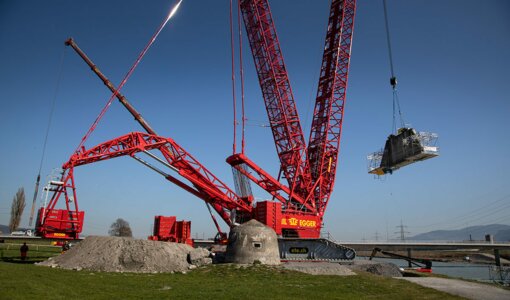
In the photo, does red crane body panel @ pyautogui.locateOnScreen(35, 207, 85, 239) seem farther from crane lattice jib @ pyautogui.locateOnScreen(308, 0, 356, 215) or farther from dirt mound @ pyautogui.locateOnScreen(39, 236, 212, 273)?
crane lattice jib @ pyautogui.locateOnScreen(308, 0, 356, 215)

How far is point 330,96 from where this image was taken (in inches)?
1521

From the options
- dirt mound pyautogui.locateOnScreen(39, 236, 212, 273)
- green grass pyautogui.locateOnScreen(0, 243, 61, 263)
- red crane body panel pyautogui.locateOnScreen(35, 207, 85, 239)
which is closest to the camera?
dirt mound pyautogui.locateOnScreen(39, 236, 212, 273)

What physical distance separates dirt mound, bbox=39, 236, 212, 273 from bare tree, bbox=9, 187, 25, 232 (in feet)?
185

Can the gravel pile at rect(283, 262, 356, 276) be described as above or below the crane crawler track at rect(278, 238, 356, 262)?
below

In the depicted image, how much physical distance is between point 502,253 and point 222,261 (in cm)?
9963

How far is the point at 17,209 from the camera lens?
67500 mm

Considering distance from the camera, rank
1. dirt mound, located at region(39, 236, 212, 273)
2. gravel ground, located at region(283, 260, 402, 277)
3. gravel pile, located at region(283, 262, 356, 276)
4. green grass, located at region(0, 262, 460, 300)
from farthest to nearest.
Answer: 1. gravel ground, located at region(283, 260, 402, 277)
2. gravel pile, located at region(283, 262, 356, 276)
3. dirt mound, located at region(39, 236, 212, 273)
4. green grass, located at region(0, 262, 460, 300)

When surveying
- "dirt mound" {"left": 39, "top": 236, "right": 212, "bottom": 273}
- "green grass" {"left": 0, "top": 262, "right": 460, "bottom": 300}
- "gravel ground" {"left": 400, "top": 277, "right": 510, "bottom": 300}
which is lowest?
"gravel ground" {"left": 400, "top": 277, "right": 510, "bottom": 300}

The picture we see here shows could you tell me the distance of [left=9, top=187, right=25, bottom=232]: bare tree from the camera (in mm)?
67188

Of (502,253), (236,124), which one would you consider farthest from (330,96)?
(502,253)

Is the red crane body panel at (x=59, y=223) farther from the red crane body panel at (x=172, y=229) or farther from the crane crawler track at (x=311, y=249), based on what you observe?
the crane crawler track at (x=311, y=249)

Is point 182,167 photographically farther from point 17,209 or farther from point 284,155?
point 17,209

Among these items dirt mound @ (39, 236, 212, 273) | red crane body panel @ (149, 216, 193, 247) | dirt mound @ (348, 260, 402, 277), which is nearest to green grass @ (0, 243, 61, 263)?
dirt mound @ (39, 236, 212, 273)

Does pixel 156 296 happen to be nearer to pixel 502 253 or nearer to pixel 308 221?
pixel 308 221
